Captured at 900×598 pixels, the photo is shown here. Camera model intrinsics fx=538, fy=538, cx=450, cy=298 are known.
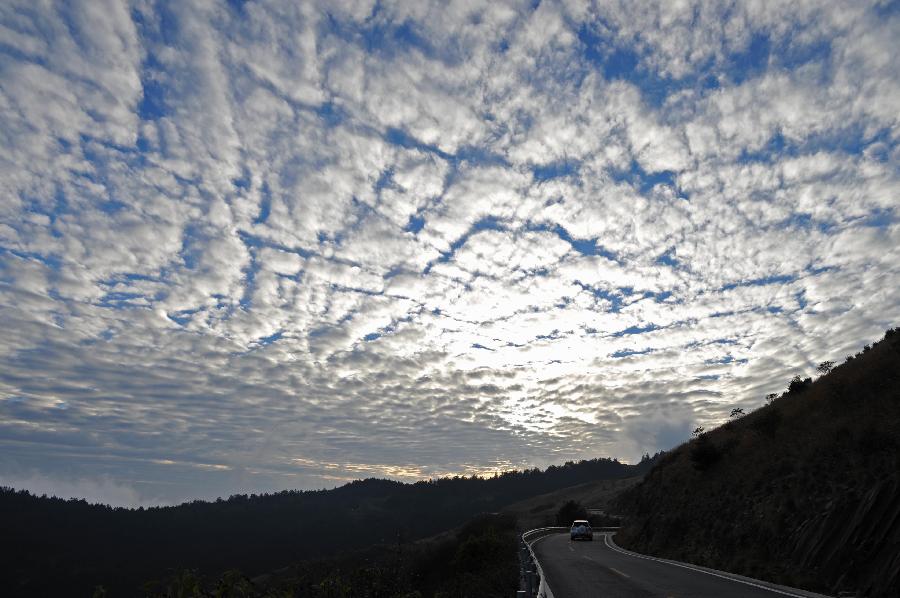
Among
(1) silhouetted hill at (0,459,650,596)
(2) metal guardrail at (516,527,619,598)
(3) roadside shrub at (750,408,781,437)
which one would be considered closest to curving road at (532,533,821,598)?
(2) metal guardrail at (516,527,619,598)

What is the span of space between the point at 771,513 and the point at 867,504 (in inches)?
225

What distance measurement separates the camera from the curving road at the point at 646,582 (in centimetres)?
1282

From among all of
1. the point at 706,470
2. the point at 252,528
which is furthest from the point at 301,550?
the point at 706,470

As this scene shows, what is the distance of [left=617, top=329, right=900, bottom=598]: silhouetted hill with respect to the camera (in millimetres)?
13195

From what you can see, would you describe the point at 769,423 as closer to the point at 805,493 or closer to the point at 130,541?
the point at 805,493

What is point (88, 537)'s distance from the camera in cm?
17150

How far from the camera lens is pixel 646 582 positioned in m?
15.0

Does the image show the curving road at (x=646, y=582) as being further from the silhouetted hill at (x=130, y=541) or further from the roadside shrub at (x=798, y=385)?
the silhouetted hill at (x=130, y=541)

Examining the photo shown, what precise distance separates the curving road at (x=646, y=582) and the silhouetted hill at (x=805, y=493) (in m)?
1.13

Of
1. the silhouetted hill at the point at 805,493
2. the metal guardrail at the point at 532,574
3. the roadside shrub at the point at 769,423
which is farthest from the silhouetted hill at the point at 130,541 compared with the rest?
the metal guardrail at the point at 532,574

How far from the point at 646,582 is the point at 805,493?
23.5 ft

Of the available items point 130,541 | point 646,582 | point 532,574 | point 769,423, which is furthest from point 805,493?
point 130,541

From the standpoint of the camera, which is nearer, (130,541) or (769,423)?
(769,423)

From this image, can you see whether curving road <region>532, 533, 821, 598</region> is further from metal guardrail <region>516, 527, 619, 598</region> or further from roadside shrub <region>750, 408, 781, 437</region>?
roadside shrub <region>750, 408, 781, 437</region>
